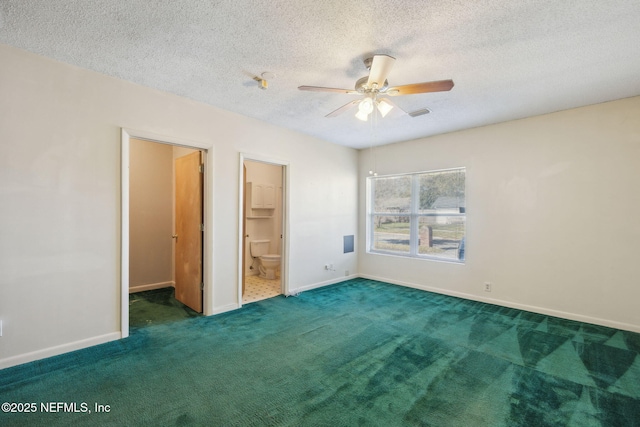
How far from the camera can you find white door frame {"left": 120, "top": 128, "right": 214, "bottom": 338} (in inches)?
112

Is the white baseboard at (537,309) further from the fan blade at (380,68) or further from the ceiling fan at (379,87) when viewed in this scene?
the fan blade at (380,68)

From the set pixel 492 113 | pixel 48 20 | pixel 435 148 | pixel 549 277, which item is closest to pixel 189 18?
pixel 48 20

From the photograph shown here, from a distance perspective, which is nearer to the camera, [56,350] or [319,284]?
[56,350]

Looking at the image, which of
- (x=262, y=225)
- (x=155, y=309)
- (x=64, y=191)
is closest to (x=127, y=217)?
(x=64, y=191)

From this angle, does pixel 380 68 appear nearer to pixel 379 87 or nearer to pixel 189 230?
pixel 379 87

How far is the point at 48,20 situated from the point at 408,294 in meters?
4.90

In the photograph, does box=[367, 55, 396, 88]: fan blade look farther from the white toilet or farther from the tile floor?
the white toilet

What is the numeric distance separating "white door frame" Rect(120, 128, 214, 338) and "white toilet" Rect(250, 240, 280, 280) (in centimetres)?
186

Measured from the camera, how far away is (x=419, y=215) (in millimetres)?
4930

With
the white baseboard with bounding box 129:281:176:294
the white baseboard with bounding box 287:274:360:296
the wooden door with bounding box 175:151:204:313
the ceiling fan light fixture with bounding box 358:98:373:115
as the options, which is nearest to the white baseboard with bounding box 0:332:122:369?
the wooden door with bounding box 175:151:204:313

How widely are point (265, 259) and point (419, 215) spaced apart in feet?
9.61

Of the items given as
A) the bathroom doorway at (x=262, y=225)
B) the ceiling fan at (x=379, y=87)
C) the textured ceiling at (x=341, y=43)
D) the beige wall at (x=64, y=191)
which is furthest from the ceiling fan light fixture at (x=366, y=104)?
the bathroom doorway at (x=262, y=225)

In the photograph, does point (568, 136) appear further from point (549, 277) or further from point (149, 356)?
point (149, 356)

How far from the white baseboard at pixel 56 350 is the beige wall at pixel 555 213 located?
437cm
